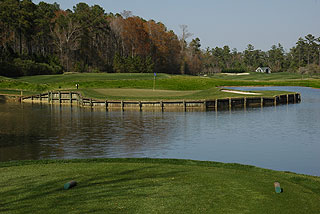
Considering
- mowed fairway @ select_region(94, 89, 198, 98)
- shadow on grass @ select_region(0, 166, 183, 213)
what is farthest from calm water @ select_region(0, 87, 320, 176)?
shadow on grass @ select_region(0, 166, 183, 213)

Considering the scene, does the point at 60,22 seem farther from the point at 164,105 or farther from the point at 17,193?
the point at 17,193

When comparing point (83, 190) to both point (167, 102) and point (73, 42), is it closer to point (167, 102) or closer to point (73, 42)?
point (167, 102)

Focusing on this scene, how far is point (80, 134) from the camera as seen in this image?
36125mm

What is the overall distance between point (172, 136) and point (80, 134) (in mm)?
7817

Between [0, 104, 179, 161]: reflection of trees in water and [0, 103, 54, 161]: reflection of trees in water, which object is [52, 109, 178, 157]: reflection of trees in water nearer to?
[0, 104, 179, 161]: reflection of trees in water

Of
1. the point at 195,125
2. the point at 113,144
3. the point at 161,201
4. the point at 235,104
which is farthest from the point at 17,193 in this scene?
the point at 235,104

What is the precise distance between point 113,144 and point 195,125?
563 inches

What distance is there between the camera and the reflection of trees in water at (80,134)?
88.2ft

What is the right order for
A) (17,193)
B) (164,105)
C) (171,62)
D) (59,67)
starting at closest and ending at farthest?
(17,193)
(164,105)
(59,67)
(171,62)

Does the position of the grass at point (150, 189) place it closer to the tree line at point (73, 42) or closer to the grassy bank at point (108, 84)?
the grassy bank at point (108, 84)

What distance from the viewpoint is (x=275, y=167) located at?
74.2 ft

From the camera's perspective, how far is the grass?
9.11 metres

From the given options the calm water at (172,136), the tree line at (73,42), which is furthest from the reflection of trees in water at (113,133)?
the tree line at (73,42)

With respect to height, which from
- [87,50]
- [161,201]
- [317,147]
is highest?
[87,50]
